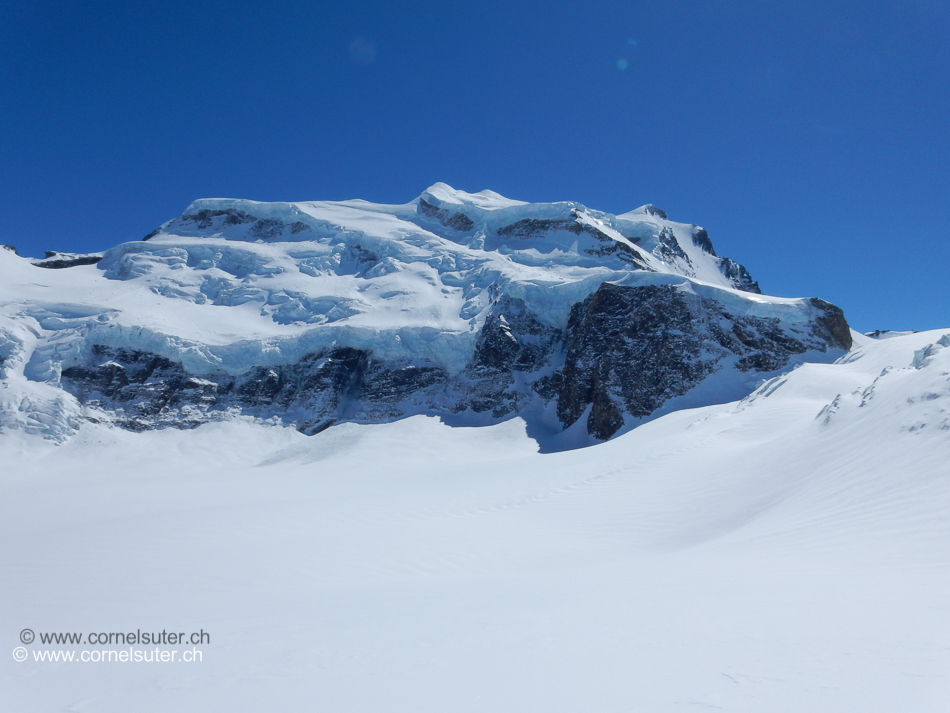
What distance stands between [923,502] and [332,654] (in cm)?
811

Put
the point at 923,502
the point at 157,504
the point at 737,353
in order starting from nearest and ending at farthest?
the point at 923,502 → the point at 157,504 → the point at 737,353

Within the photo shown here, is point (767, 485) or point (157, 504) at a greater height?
point (157, 504)

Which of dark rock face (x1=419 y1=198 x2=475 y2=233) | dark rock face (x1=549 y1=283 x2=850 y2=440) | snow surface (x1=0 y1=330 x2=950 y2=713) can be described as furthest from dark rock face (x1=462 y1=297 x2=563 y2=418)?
dark rock face (x1=419 y1=198 x2=475 y2=233)

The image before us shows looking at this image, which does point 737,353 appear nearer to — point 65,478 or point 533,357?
point 533,357

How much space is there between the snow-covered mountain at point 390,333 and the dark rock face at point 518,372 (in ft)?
0.31

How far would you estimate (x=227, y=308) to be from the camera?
38344 mm

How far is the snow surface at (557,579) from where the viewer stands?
3.90 meters

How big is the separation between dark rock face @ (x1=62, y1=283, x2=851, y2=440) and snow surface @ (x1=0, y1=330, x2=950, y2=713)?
28.9 ft

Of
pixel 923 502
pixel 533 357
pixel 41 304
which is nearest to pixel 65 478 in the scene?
pixel 41 304

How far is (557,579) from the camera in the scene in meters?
7.32

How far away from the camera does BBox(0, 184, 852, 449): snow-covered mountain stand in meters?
27.5

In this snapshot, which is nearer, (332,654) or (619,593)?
(332,654)

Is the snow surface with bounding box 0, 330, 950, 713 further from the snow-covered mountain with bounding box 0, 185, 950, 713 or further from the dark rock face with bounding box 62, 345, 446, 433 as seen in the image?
the dark rock face with bounding box 62, 345, 446, 433

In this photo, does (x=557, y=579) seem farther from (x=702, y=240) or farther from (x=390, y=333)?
(x=702, y=240)
